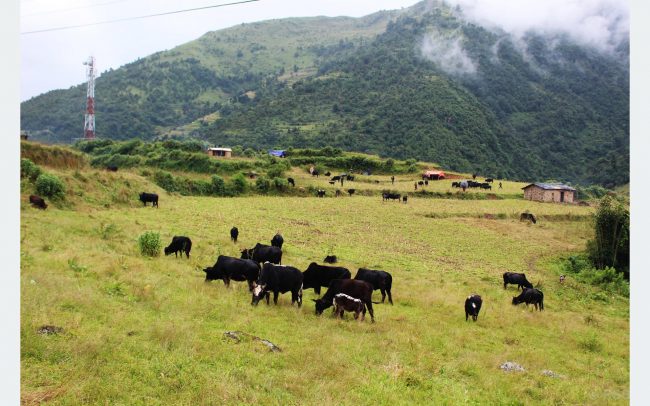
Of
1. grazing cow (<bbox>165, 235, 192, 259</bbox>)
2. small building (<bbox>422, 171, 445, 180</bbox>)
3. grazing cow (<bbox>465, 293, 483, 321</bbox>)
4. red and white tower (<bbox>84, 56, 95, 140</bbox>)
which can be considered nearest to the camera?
grazing cow (<bbox>465, 293, 483, 321</bbox>)

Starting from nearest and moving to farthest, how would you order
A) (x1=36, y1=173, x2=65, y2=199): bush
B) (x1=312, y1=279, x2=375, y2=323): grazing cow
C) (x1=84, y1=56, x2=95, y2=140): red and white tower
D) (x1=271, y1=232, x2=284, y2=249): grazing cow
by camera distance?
(x1=312, y1=279, x2=375, y2=323): grazing cow
(x1=271, y1=232, x2=284, y2=249): grazing cow
(x1=36, y1=173, x2=65, y2=199): bush
(x1=84, y1=56, x2=95, y2=140): red and white tower

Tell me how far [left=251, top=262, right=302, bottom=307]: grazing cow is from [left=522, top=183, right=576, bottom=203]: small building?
6092 cm

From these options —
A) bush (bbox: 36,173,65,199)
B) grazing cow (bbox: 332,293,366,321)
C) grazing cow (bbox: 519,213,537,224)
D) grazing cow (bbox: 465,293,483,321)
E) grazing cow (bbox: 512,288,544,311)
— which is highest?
bush (bbox: 36,173,65,199)

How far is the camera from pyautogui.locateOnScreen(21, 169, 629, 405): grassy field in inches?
322

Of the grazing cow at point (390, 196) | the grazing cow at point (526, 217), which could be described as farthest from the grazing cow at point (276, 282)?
the grazing cow at point (390, 196)

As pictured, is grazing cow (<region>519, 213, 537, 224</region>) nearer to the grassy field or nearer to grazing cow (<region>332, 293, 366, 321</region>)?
the grassy field

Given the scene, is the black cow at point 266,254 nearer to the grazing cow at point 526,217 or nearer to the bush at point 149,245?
the bush at point 149,245

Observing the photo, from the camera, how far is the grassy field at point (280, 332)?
8.19 meters

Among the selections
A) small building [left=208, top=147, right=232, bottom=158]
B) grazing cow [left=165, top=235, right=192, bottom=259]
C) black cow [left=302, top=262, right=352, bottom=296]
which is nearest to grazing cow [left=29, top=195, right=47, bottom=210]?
grazing cow [left=165, top=235, right=192, bottom=259]

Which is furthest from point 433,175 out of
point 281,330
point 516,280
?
point 281,330

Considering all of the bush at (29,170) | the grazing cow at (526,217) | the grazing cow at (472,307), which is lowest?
the grazing cow at (472,307)

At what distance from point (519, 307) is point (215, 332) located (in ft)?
49.0

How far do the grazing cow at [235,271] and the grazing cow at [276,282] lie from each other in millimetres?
1474

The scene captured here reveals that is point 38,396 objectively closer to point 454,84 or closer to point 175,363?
point 175,363
